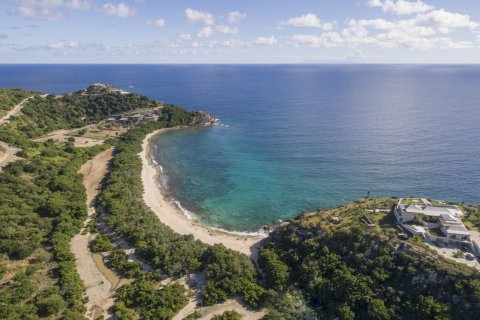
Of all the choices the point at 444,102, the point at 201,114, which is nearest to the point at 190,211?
the point at 201,114

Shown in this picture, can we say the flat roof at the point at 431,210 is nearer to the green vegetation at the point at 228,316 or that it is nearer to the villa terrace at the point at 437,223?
the villa terrace at the point at 437,223

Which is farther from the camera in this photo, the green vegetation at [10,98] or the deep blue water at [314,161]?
the green vegetation at [10,98]

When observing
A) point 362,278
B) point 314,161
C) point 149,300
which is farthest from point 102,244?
point 314,161

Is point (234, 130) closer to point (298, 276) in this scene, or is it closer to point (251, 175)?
point (251, 175)

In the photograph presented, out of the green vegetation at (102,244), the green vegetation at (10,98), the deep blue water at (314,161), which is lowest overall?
the green vegetation at (102,244)

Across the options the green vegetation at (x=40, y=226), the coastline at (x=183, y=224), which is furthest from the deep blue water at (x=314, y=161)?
the green vegetation at (x=40, y=226)

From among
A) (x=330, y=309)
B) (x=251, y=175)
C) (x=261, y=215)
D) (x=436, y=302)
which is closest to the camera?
(x=436, y=302)

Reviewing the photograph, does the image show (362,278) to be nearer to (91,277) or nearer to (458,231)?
(458,231)
